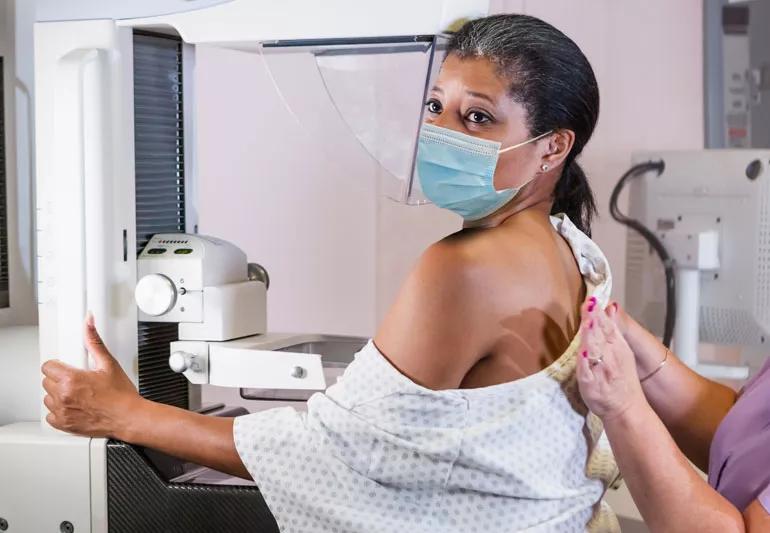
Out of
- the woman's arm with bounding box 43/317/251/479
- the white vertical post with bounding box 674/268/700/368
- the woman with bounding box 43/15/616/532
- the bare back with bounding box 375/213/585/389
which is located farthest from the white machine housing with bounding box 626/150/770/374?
the woman's arm with bounding box 43/317/251/479

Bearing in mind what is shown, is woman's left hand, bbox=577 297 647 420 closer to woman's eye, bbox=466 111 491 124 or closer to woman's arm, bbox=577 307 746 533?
woman's arm, bbox=577 307 746 533

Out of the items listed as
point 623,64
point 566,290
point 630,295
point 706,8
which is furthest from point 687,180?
point 566,290

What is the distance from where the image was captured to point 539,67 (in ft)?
4.04

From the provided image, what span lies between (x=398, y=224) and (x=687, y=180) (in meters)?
1.25

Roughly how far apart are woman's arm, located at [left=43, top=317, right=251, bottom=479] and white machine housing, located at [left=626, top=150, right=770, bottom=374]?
1.55 m

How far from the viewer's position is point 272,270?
3252 millimetres

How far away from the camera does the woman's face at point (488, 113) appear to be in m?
1.24

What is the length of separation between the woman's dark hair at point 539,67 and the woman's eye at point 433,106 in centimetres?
6

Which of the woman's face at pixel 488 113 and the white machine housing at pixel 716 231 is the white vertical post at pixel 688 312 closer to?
the white machine housing at pixel 716 231

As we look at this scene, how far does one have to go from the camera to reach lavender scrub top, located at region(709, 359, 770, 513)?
1248 mm

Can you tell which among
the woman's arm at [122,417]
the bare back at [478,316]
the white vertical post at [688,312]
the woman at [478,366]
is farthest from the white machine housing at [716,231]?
the woman's arm at [122,417]

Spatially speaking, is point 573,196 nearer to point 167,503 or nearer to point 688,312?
point 167,503

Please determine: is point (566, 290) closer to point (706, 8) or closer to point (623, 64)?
point (706, 8)

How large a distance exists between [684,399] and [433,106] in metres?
0.55
